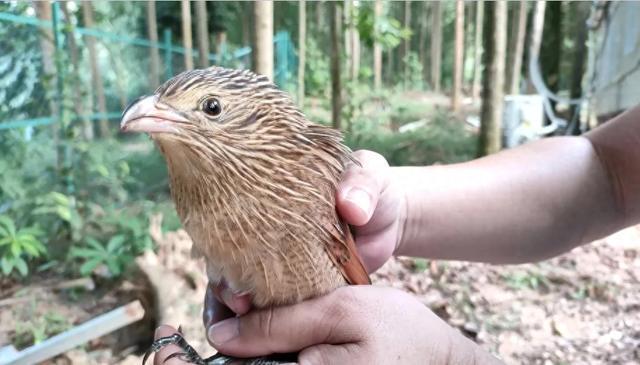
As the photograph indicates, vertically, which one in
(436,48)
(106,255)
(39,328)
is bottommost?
(39,328)

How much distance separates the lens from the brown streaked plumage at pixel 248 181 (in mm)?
930

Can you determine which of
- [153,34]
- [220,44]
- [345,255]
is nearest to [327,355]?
[345,255]

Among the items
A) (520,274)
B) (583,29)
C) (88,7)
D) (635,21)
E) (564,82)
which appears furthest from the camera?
(564,82)

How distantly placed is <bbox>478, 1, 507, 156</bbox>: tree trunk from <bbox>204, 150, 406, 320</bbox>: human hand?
126 inches

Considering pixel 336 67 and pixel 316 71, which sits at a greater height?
pixel 336 67

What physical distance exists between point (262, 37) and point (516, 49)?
403cm

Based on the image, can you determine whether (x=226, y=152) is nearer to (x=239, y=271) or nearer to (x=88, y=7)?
(x=239, y=271)

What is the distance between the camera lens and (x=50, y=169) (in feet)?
9.48

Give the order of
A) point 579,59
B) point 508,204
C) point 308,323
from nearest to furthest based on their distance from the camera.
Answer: point 308,323, point 508,204, point 579,59

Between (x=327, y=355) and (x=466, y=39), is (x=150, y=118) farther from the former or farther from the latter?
(x=466, y=39)

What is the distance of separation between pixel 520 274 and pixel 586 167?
1.15 m

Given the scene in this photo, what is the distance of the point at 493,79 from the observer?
4.67m

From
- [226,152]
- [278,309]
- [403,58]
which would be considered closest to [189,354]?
[278,309]

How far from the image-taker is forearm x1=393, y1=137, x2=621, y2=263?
1.55m
